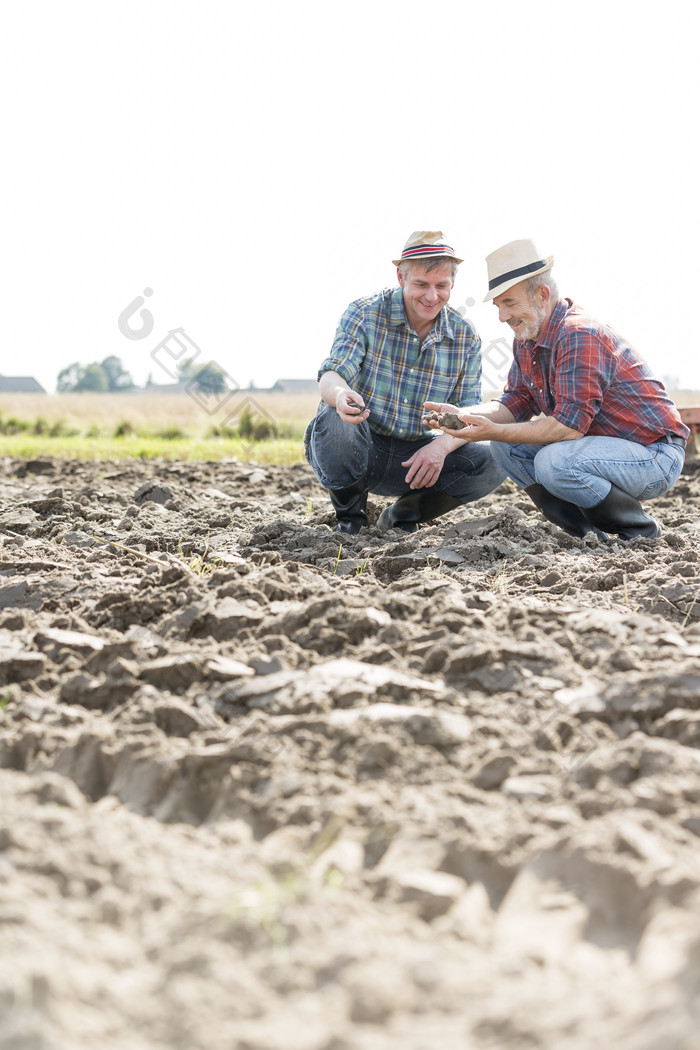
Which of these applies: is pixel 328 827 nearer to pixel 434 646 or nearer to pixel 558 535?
pixel 434 646

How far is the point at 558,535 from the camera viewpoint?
415 cm

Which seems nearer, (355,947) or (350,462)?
(355,947)

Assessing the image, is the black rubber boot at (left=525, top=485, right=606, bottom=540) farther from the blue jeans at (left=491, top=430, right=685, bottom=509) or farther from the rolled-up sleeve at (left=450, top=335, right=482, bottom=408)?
the rolled-up sleeve at (left=450, top=335, right=482, bottom=408)

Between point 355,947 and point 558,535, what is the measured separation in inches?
119

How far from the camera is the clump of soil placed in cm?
124

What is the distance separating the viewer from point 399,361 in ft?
14.7

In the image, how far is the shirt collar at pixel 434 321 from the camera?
4352mm

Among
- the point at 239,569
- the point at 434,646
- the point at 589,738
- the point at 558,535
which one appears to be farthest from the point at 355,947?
the point at 558,535

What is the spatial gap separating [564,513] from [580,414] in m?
0.58

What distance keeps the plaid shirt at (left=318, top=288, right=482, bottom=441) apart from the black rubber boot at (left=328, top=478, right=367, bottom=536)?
1.07 ft

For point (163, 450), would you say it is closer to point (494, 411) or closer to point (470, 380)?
point (470, 380)

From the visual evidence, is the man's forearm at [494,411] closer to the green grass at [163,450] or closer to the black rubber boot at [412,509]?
the black rubber boot at [412,509]

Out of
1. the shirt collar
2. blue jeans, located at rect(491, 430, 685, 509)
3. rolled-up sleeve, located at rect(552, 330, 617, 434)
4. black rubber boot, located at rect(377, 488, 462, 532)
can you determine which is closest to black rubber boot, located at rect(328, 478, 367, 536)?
black rubber boot, located at rect(377, 488, 462, 532)

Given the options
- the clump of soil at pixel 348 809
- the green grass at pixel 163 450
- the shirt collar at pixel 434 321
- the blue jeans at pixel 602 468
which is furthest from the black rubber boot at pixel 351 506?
the green grass at pixel 163 450
